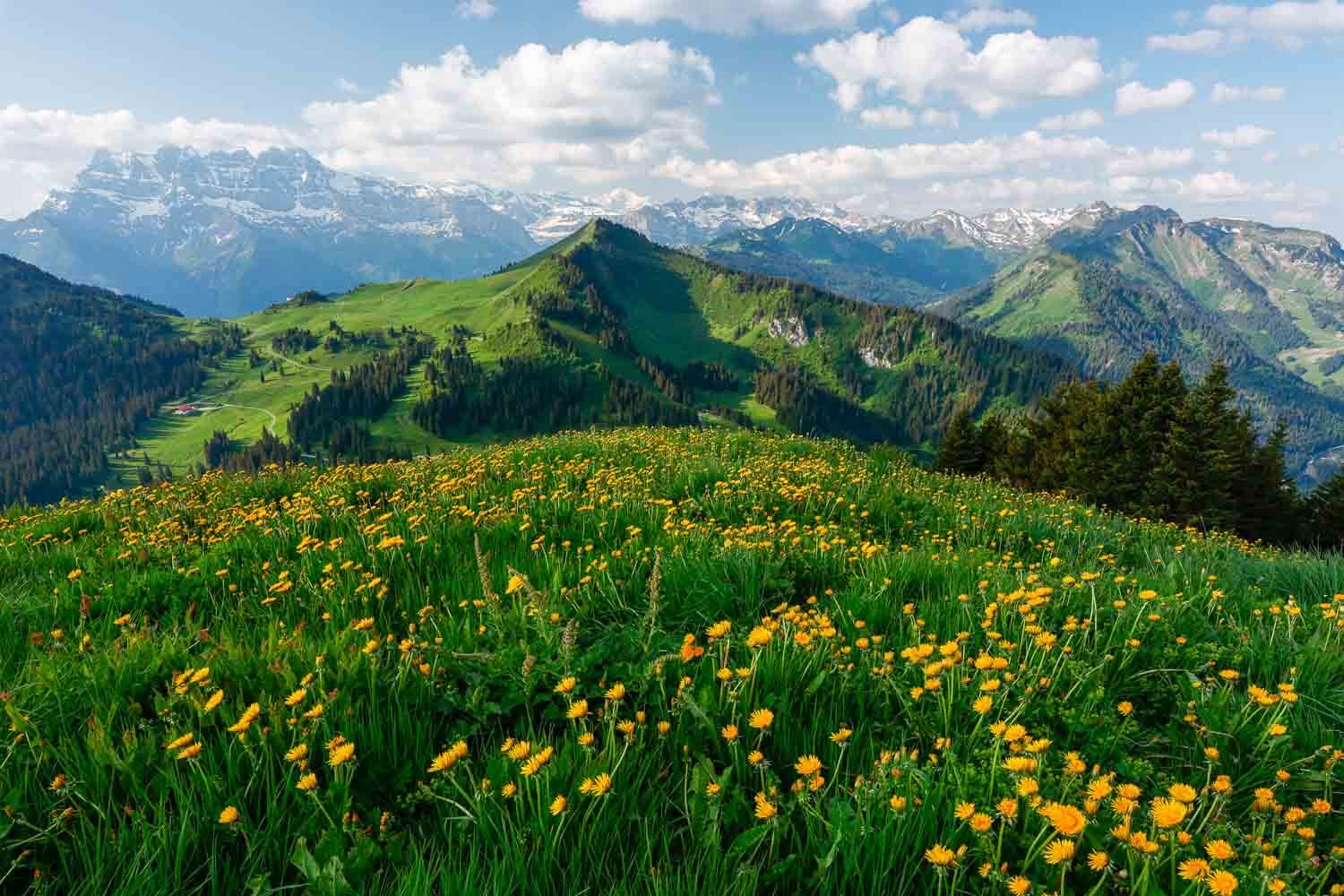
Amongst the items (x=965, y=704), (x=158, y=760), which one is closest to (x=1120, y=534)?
(x=965, y=704)

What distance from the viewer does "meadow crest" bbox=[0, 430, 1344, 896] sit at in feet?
7.32

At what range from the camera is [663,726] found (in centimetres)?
269

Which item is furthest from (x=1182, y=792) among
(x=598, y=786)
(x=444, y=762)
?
(x=444, y=762)

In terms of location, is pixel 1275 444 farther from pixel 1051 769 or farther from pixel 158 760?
pixel 158 760

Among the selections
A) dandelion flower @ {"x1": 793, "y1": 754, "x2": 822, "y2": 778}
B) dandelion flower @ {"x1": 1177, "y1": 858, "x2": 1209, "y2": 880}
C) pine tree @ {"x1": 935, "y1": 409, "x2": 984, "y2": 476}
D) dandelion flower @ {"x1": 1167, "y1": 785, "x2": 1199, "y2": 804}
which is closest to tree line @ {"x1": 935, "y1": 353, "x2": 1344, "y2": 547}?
pine tree @ {"x1": 935, "y1": 409, "x2": 984, "y2": 476}

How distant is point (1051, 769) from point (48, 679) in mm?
4930

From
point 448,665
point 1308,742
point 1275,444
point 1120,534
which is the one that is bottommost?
point 1275,444

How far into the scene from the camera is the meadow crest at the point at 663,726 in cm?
223

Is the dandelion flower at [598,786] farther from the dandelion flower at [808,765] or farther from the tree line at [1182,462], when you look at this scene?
the tree line at [1182,462]

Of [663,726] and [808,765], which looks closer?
[808,765]

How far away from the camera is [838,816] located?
7.55ft

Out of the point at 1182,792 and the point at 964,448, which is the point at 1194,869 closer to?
the point at 1182,792

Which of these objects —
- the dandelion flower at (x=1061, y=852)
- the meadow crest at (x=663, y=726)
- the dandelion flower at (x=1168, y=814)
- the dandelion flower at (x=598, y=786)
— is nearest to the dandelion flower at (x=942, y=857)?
the meadow crest at (x=663, y=726)

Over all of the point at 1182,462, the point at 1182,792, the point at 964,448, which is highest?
the point at 1182,792
